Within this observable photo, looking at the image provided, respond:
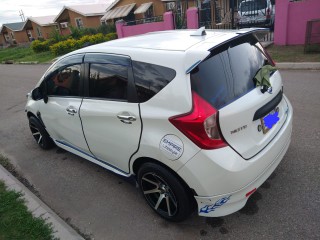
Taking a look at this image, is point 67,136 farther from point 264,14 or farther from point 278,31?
point 264,14

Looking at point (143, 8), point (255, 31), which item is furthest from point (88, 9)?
point (255, 31)

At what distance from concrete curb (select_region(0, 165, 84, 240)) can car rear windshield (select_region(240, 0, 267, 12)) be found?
1421cm

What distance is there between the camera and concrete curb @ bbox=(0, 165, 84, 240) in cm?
272

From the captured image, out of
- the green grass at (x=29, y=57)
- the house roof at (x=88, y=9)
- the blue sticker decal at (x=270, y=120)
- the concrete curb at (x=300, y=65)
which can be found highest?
the house roof at (x=88, y=9)

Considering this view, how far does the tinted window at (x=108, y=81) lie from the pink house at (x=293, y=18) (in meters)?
9.86

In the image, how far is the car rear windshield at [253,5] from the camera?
1456cm

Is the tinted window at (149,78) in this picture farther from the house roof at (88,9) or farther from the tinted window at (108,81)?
the house roof at (88,9)

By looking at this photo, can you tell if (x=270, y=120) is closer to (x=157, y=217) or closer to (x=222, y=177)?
(x=222, y=177)

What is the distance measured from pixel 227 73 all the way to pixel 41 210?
2470 millimetres

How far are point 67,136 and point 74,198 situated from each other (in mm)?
865

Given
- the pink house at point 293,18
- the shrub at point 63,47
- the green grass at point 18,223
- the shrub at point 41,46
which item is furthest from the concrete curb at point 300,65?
the shrub at point 41,46

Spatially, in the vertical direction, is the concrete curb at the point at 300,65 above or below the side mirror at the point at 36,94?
below

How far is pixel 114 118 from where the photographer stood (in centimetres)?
279

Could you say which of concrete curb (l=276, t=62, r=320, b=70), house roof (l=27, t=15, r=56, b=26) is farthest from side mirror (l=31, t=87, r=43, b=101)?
house roof (l=27, t=15, r=56, b=26)
